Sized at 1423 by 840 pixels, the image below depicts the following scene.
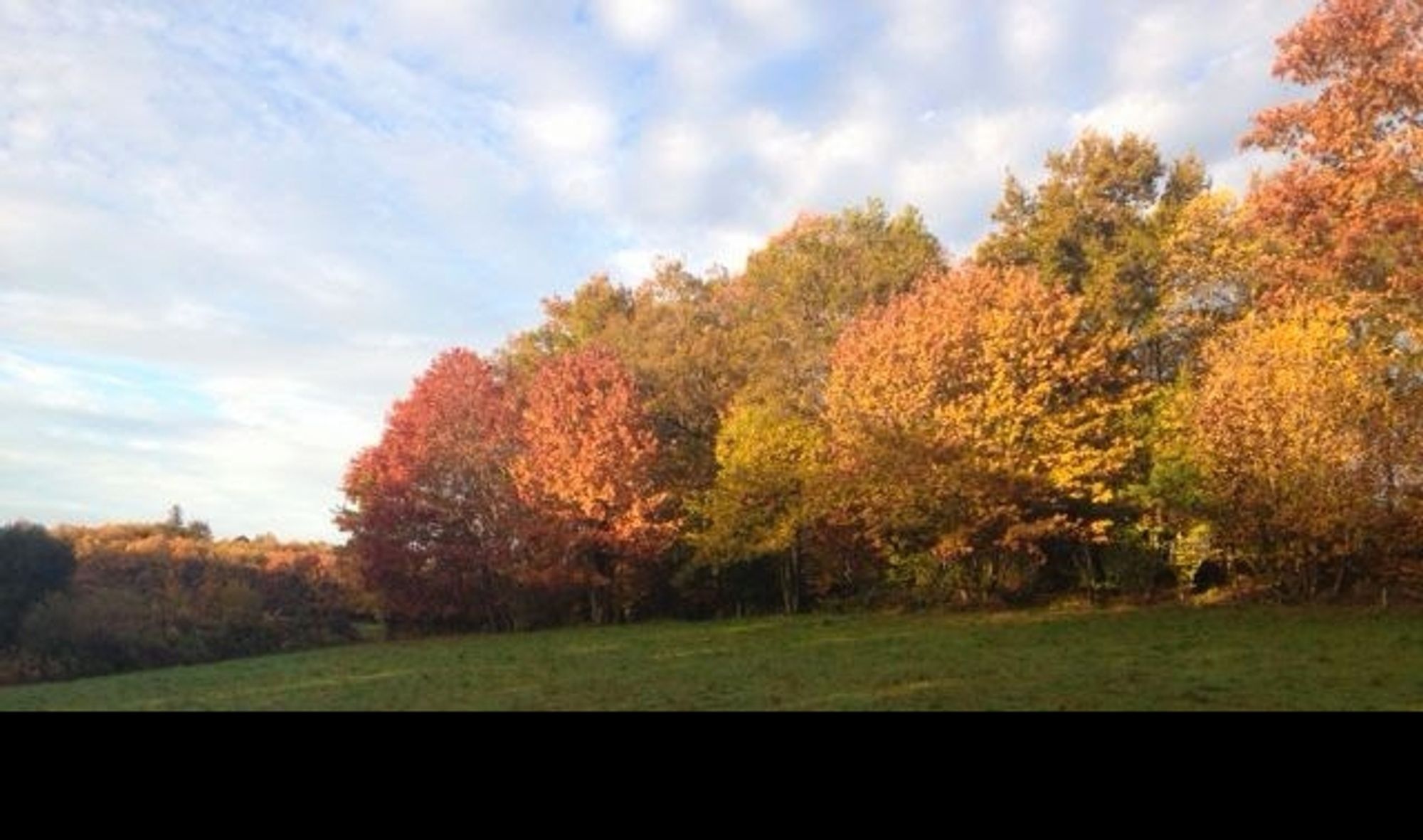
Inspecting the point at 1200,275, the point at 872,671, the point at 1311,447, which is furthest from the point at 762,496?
the point at 1200,275

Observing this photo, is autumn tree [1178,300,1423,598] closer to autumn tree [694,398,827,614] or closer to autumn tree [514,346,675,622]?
autumn tree [694,398,827,614]

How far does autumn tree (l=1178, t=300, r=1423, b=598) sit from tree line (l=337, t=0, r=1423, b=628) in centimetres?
6

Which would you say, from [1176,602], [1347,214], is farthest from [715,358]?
[1347,214]

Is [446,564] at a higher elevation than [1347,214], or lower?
lower

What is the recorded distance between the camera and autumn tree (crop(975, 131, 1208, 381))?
2705cm

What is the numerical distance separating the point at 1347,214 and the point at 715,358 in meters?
16.0

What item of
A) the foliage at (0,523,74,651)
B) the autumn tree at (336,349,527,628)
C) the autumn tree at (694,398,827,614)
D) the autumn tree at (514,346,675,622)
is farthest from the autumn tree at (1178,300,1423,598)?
the foliage at (0,523,74,651)

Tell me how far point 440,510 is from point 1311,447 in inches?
731

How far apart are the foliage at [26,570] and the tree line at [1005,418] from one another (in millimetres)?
8395

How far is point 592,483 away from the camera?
23.6 metres

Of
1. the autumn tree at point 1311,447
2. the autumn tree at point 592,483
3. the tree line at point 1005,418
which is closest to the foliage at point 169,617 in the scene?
the tree line at point 1005,418
